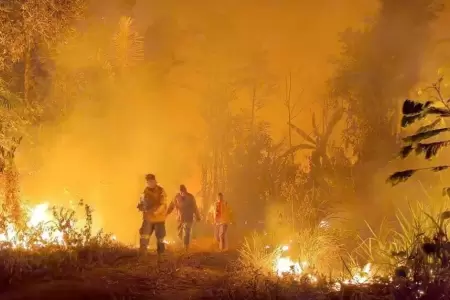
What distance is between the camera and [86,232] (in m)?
10.2

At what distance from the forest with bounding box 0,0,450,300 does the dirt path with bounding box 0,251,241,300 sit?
42mm

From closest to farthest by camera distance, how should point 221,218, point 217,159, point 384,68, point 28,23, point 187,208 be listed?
point 28,23
point 187,208
point 221,218
point 384,68
point 217,159

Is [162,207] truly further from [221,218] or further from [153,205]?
[221,218]

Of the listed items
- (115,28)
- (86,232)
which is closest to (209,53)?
(115,28)

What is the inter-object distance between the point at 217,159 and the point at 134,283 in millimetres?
16481

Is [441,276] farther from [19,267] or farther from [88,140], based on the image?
[88,140]

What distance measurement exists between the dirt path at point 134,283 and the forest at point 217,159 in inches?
1.7

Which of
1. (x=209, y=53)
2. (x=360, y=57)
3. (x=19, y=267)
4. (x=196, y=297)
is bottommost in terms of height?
(x=196, y=297)

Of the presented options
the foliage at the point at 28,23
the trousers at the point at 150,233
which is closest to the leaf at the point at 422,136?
the trousers at the point at 150,233

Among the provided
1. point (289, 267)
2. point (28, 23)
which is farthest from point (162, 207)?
point (28, 23)

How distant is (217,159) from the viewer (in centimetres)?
2475

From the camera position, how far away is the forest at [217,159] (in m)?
8.03

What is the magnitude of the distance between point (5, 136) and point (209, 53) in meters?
18.2

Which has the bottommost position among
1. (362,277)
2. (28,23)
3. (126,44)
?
(362,277)
